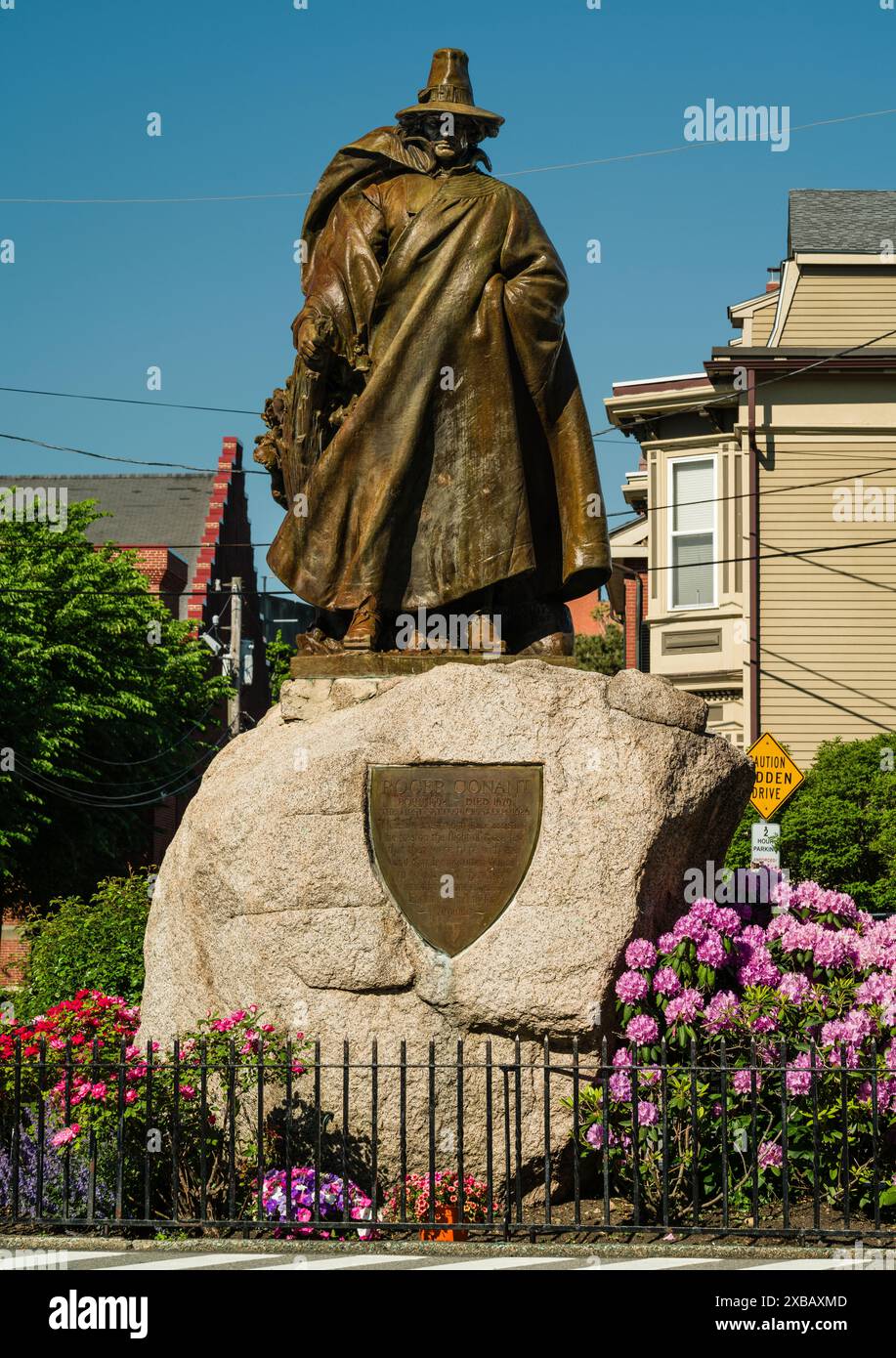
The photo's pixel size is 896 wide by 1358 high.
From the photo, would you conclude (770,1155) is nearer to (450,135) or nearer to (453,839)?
(453,839)

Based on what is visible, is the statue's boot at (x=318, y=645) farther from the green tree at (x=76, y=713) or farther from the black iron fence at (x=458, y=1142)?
the green tree at (x=76, y=713)

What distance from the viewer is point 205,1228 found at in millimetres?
8609

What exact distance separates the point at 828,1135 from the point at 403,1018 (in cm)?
203

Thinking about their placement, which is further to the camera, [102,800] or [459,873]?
[102,800]

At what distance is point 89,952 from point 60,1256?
24.1ft

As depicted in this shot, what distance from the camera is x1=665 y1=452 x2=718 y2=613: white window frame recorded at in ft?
99.3

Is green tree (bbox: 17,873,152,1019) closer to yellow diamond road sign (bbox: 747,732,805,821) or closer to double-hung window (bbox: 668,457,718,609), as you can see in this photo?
yellow diamond road sign (bbox: 747,732,805,821)

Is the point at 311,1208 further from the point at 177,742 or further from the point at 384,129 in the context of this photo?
the point at 177,742

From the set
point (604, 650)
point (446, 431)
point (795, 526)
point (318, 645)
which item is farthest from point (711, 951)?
point (604, 650)

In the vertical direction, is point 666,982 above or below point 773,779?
below

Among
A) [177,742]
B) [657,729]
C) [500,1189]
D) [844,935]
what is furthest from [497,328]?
[177,742]

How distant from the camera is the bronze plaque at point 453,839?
9.21 metres

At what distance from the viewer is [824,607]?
29219mm

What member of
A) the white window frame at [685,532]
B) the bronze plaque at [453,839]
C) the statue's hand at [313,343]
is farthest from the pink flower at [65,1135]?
the white window frame at [685,532]
